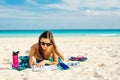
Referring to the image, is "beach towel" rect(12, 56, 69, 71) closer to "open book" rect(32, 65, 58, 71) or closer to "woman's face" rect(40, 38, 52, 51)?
"open book" rect(32, 65, 58, 71)

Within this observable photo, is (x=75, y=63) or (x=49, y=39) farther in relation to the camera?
(x=75, y=63)

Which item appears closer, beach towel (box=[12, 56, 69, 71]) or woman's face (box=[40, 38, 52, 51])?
woman's face (box=[40, 38, 52, 51])

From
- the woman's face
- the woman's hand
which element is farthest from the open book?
the woman's face

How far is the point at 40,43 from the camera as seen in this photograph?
20.2 ft

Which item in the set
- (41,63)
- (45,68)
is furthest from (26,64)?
(45,68)

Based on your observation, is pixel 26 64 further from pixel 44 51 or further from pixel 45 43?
pixel 45 43

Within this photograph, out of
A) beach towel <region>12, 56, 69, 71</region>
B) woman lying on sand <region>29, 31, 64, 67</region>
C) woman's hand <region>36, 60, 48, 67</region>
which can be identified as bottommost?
beach towel <region>12, 56, 69, 71</region>

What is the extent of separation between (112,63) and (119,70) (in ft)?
3.15

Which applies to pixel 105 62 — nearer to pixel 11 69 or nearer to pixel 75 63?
pixel 75 63

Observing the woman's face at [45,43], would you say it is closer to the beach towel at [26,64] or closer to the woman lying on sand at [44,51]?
the woman lying on sand at [44,51]

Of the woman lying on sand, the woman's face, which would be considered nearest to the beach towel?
the woman lying on sand

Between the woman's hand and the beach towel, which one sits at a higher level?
the woman's hand

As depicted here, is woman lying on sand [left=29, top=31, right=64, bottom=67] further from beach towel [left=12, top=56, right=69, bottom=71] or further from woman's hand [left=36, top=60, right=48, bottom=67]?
beach towel [left=12, top=56, right=69, bottom=71]

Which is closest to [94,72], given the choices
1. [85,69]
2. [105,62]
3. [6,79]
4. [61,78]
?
[85,69]
